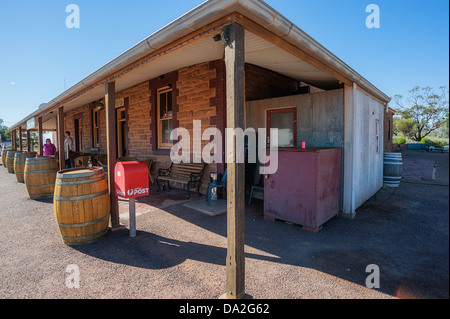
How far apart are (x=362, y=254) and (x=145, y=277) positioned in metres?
2.65

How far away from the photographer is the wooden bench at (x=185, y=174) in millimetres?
6047

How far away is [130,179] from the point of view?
3.56 meters

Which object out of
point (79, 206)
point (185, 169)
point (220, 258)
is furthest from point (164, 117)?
point (220, 258)

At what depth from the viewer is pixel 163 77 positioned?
7.23 m

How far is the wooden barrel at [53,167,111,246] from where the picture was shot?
334cm

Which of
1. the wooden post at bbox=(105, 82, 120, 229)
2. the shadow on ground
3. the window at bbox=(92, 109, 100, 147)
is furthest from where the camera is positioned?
the window at bbox=(92, 109, 100, 147)

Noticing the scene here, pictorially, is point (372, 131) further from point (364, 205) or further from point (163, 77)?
point (163, 77)

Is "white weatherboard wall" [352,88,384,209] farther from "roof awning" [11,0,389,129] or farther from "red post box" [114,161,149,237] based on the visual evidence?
"red post box" [114,161,149,237]

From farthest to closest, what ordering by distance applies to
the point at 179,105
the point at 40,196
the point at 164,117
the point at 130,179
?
the point at 164,117 → the point at 179,105 → the point at 40,196 → the point at 130,179

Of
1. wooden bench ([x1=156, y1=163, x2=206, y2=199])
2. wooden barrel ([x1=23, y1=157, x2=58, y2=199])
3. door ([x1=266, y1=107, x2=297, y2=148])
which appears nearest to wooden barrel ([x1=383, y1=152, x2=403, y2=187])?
door ([x1=266, y1=107, x2=297, y2=148])

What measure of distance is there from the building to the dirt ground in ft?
1.88

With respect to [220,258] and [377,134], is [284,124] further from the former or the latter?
[220,258]

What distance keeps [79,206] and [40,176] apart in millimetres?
3724
